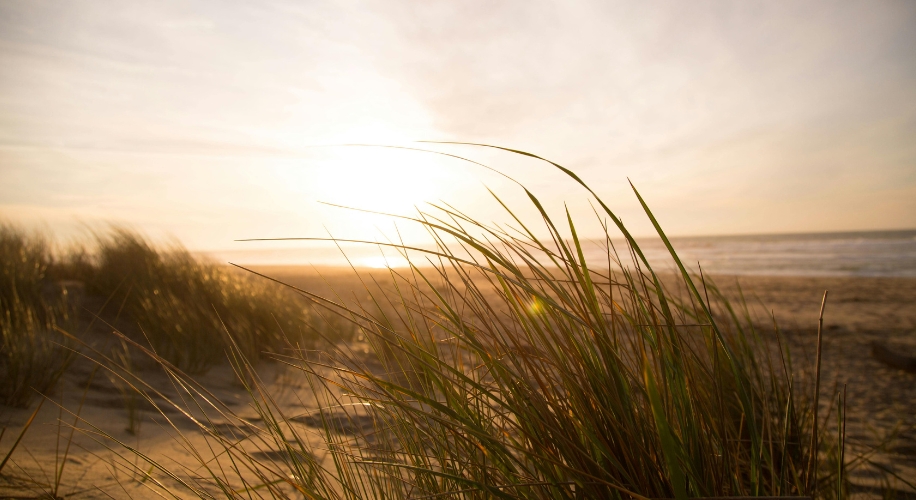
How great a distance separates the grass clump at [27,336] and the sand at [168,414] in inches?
4.6

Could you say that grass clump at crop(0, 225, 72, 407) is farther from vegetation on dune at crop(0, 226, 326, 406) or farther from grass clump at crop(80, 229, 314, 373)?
grass clump at crop(80, 229, 314, 373)

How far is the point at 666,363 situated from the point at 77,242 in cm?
725

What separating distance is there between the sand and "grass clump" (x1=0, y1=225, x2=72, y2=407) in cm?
12

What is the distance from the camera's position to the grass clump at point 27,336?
228cm

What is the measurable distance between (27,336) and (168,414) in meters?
0.80

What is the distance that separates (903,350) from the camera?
473cm

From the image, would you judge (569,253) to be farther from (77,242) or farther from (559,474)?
(77,242)

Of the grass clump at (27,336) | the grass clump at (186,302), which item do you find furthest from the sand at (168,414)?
the grass clump at (186,302)

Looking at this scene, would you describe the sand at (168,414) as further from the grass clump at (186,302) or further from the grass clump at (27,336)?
the grass clump at (186,302)

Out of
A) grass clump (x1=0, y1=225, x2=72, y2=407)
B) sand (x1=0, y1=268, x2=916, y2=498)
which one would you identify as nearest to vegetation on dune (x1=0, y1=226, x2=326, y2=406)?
grass clump (x1=0, y1=225, x2=72, y2=407)

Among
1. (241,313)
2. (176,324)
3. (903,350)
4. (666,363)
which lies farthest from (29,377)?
(903,350)

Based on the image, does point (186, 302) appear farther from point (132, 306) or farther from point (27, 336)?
point (27, 336)

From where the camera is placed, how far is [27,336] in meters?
2.46

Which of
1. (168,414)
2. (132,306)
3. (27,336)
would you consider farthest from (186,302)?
(168,414)
